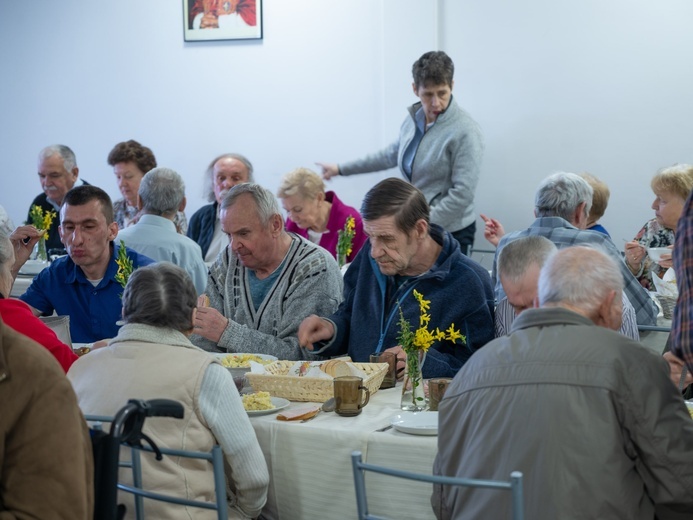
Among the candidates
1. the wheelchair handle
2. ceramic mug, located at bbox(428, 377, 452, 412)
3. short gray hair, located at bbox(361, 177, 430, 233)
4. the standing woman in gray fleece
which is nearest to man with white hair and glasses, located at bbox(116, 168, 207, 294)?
short gray hair, located at bbox(361, 177, 430, 233)

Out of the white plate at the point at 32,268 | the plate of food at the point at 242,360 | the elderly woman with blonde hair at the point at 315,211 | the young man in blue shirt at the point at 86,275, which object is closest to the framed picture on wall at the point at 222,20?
the elderly woman with blonde hair at the point at 315,211

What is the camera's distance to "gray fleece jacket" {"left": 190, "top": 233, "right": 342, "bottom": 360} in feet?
11.5

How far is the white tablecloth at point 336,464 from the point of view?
2.44 m

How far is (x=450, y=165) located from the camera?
603cm

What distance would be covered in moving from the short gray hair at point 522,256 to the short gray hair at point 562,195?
1264 mm

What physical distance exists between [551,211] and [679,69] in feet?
8.54

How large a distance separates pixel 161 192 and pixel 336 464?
2.49m

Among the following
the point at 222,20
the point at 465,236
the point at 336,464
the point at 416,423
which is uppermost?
the point at 222,20

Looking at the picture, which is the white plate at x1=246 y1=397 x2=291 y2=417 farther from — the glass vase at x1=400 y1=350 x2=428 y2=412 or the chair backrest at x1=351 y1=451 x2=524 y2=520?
the chair backrest at x1=351 y1=451 x2=524 y2=520

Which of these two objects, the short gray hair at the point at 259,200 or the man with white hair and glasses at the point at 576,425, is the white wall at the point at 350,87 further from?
the man with white hair and glasses at the point at 576,425

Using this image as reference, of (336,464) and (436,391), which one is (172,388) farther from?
(436,391)

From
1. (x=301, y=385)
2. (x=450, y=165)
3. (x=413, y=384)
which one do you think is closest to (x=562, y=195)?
(x=413, y=384)

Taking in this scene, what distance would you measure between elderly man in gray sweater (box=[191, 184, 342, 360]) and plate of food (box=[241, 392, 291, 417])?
75cm

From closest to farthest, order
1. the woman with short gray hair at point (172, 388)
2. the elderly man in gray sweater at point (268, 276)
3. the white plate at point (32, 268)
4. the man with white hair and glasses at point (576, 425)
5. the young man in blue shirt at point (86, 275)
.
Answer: the man with white hair and glasses at point (576, 425)
the woman with short gray hair at point (172, 388)
the elderly man in gray sweater at point (268, 276)
the young man in blue shirt at point (86, 275)
the white plate at point (32, 268)
